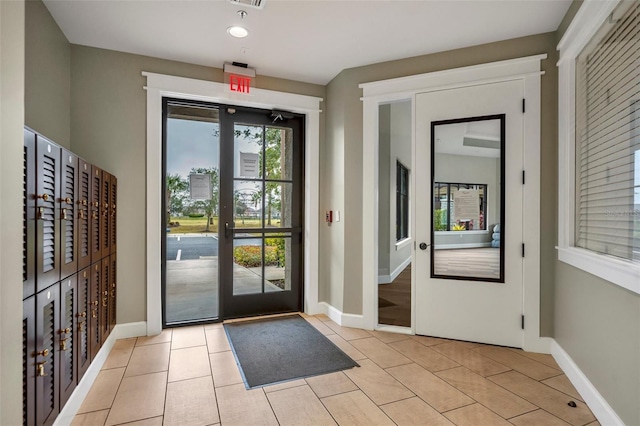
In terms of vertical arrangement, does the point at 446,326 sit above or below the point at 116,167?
below

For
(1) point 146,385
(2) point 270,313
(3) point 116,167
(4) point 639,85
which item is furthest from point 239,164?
(4) point 639,85

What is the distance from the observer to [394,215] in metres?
3.83

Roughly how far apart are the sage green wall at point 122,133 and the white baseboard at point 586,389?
138 inches

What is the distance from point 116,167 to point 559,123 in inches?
148

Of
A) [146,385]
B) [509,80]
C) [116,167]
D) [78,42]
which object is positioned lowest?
[146,385]

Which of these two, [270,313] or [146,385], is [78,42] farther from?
[270,313]

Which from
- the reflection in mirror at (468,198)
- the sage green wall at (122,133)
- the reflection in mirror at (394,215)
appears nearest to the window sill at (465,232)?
the reflection in mirror at (468,198)

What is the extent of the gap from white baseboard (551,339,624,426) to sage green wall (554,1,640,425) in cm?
3

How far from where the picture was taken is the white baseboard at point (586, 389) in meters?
1.88

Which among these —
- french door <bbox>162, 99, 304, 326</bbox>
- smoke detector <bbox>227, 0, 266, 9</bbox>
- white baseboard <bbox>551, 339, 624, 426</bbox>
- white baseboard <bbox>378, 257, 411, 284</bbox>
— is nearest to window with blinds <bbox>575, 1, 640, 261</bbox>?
white baseboard <bbox>551, 339, 624, 426</bbox>

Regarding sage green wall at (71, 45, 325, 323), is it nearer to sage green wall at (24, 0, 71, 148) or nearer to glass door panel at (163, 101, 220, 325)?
sage green wall at (24, 0, 71, 148)

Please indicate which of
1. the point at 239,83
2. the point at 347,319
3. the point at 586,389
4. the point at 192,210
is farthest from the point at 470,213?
the point at 192,210

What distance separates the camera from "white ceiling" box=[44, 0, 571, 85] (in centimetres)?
249

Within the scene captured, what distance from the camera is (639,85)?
176 cm
